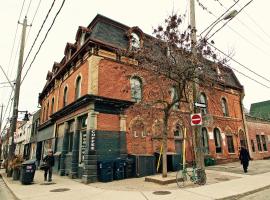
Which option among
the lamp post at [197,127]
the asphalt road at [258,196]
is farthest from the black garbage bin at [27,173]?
the asphalt road at [258,196]

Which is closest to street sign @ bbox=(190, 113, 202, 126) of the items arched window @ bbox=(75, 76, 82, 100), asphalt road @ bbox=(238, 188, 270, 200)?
asphalt road @ bbox=(238, 188, 270, 200)

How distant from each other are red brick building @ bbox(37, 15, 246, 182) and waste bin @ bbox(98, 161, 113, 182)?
1.09 ft

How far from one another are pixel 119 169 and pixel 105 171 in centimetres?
95

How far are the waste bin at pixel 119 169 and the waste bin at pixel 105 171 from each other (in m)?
0.34

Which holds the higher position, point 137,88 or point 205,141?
point 137,88

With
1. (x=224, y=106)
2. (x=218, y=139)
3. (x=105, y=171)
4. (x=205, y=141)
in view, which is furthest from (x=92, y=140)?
(x=224, y=106)

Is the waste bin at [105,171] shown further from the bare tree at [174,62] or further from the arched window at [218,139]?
the arched window at [218,139]

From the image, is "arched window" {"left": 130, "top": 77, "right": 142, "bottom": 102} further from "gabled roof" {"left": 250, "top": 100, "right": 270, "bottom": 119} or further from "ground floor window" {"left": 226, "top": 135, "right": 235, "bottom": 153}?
"gabled roof" {"left": 250, "top": 100, "right": 270, "bottom": 119}

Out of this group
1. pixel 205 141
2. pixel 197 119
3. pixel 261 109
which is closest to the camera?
pixel 197 119

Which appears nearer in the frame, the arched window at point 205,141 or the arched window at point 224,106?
the arched window at point 205,141

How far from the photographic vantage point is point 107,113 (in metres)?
14.0

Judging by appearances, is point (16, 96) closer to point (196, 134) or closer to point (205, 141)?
point (196, 134)

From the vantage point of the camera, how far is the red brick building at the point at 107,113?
13375 millimetres

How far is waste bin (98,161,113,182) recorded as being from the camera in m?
12.4
